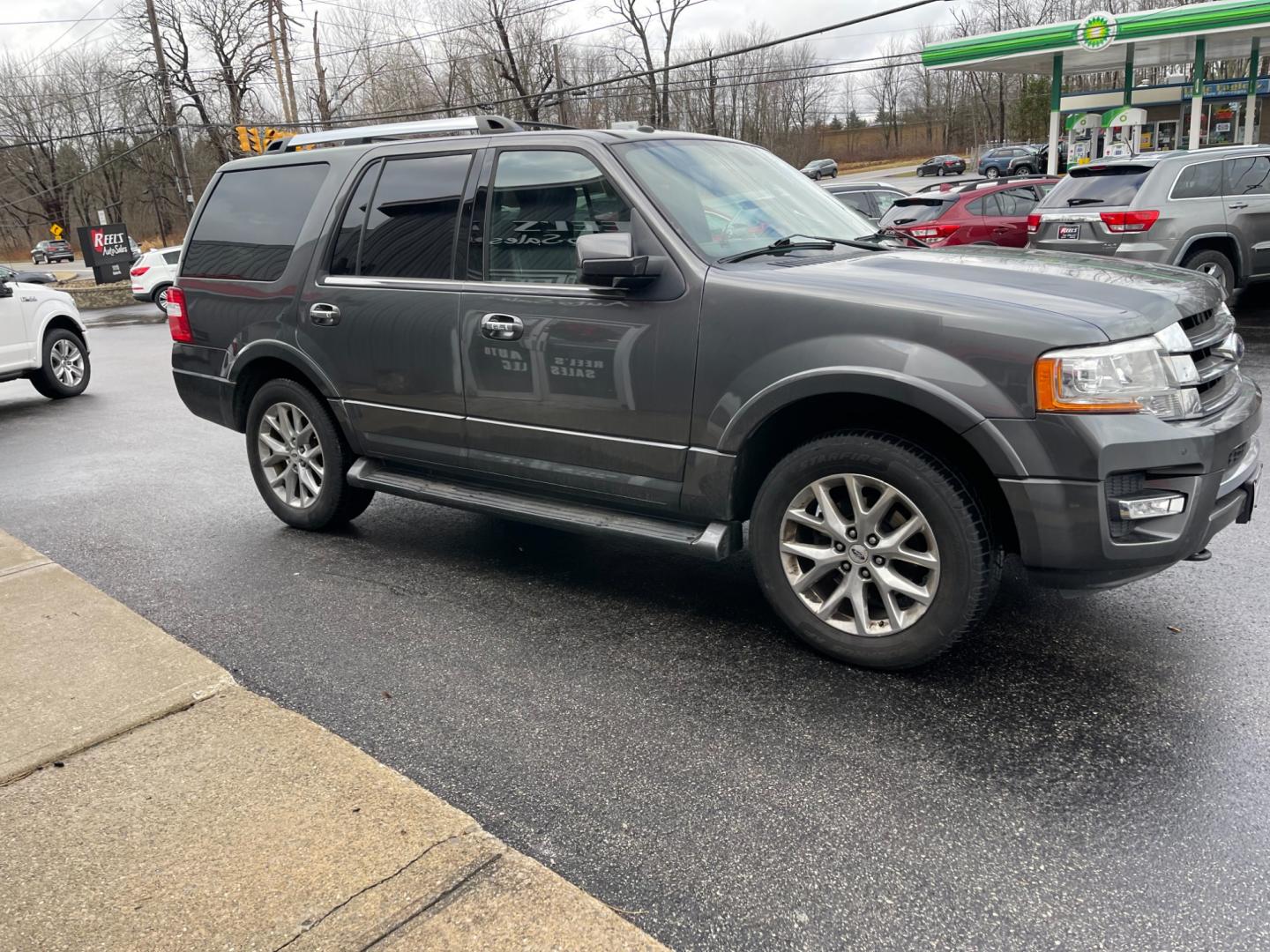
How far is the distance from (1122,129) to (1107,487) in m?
29.1

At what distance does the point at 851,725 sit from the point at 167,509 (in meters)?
4.81

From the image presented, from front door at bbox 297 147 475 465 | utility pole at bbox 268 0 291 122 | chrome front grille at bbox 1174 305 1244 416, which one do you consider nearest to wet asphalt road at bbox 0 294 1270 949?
front door at bbox 297 147 475 465

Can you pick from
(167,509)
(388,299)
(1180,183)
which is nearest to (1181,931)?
(388,299)

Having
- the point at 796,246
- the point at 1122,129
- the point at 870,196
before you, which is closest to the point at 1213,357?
the point at 796,246

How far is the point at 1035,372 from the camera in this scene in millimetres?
3094

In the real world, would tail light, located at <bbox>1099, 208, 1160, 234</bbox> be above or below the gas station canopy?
below

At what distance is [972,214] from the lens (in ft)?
48.7

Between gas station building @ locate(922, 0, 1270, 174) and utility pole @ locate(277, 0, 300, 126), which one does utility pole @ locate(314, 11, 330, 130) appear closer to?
utility pole @ locate(277, 0, 300, 126)

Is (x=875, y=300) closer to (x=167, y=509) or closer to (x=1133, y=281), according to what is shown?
(x=1133, y=281)

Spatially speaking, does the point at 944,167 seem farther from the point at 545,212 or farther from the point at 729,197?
the point at 545,212

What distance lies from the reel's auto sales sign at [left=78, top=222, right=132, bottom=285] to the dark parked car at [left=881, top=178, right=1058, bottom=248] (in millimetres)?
27404

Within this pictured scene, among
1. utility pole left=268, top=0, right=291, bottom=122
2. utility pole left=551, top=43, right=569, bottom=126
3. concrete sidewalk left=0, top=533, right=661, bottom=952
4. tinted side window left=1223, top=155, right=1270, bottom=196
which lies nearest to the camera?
concrete sidewalk left=0, top=533, right=661, bottom=952

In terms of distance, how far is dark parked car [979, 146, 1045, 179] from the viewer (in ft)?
144

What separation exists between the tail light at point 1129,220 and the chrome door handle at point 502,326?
8604 mm
